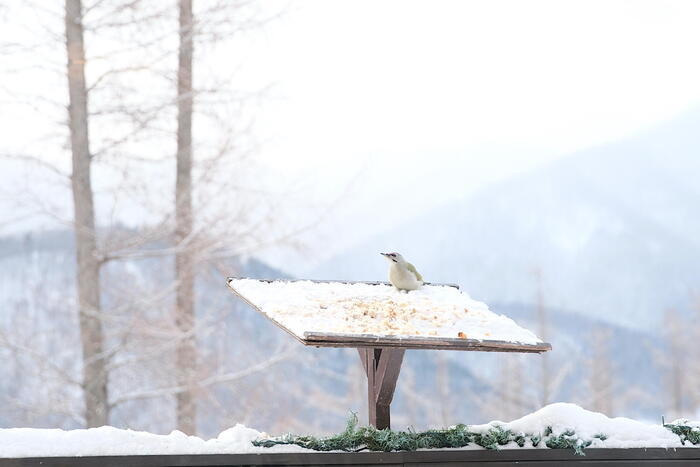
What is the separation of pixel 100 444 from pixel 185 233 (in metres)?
3.89

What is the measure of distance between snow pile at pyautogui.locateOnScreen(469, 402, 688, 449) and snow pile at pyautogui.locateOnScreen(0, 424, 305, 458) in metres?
0.66

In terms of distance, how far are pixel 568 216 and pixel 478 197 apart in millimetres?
1666

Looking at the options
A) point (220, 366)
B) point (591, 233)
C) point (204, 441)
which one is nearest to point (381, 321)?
point (204, 441)

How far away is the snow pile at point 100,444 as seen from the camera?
1.95 metres

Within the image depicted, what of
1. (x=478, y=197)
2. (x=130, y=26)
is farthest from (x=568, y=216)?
(x=130, y=26)

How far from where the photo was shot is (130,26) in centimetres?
566

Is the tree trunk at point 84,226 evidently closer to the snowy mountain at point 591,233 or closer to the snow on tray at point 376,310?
the snow on tray at point 376,310

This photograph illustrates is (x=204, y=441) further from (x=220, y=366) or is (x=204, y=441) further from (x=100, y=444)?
(x=220, y=366)

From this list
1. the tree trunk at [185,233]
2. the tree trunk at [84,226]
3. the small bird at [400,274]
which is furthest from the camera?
the tree trunk at [185,233]

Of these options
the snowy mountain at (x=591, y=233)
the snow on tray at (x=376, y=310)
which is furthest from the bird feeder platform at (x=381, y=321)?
the snowy mountain at (x=591, y=233)

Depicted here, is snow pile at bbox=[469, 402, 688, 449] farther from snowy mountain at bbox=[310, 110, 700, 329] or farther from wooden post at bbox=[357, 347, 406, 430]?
snowy mountain at bbox=[310, 110, 700, 329]

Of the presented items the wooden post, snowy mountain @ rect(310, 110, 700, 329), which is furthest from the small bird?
snowy mountain @ rect(310, 110, 700, 329)

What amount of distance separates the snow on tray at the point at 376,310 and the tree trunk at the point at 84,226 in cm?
332

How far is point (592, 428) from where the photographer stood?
87.7 inches
